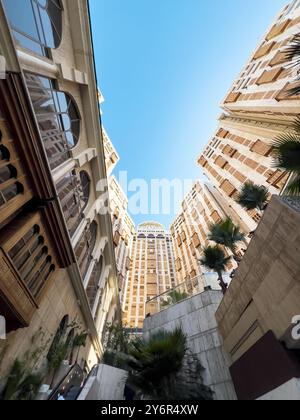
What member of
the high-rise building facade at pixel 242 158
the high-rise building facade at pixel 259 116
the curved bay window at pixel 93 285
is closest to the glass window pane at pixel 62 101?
the curved bay window at pixel 93 285

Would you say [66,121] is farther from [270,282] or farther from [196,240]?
[196,240]

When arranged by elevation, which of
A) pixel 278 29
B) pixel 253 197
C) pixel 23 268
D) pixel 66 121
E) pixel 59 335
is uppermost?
pixel 278 29

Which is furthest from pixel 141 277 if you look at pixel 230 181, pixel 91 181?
pixel 91 181

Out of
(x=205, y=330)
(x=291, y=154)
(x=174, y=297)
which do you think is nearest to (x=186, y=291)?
(x=174, y=297)

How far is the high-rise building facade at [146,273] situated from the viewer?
147 feet

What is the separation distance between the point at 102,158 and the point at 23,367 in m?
12.0

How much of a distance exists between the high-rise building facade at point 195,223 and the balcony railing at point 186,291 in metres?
15.1

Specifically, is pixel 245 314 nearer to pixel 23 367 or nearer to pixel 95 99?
pixel 23 367

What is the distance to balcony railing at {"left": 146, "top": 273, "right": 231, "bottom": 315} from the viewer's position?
39.5 ft

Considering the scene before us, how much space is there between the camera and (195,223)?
37375mm

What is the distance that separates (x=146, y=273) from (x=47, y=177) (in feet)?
166

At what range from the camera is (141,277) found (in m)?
53.0

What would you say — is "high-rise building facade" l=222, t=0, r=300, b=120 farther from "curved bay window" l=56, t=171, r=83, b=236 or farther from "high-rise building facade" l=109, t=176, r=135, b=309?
"high-rise building facade" l=109, t=176, r=135, b=309

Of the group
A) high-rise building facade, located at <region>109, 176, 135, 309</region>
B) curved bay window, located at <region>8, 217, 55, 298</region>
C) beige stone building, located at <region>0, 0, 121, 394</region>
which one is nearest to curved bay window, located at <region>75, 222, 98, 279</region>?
beige stone building, located at <region>0, 0, 121, 394</region>
